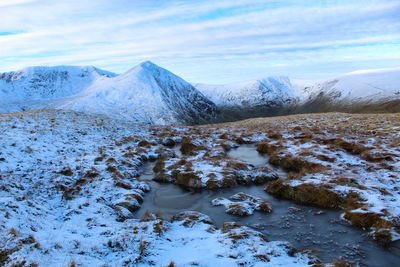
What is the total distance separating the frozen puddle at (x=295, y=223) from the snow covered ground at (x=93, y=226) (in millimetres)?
975

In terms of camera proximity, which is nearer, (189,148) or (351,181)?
(351,181)

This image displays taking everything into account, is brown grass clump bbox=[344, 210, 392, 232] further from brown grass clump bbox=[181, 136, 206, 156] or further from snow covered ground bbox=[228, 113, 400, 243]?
brown grass clump bbox=[181, 136, 206, 156]

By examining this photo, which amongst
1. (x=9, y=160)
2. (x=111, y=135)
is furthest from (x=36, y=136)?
(x=111, y=135)

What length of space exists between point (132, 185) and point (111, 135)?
16.4 m

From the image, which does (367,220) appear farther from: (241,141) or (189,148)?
(241,141)

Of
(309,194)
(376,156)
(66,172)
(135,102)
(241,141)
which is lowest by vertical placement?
(241,141)

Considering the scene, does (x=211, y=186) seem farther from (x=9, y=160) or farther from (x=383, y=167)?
(x=9, y=160)

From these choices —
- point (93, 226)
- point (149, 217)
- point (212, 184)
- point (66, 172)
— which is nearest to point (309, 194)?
point (212, 184)

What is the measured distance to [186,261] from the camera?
26.9 ft

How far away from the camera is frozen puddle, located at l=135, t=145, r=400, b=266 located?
29.2 ft

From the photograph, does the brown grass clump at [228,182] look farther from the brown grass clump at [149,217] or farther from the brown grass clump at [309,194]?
the brown grass clump at [149,217]

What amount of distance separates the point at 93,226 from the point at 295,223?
8.45 m

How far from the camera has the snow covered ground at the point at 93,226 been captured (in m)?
8.15

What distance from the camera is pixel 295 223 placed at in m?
11.4
